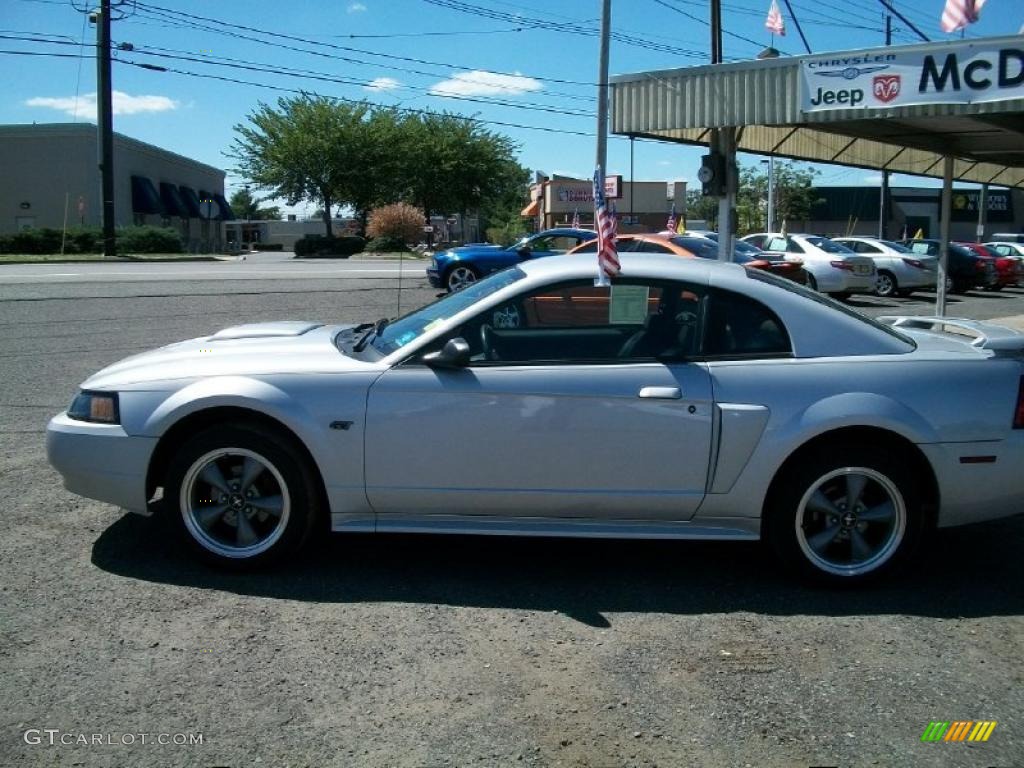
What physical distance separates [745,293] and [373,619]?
2349 millimetres

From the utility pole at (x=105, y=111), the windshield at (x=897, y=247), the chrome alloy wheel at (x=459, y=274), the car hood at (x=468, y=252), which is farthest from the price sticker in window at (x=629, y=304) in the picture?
the utility pole at (x=105, y=111)

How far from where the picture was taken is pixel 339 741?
10.6ft

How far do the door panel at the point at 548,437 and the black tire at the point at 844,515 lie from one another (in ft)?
1.44

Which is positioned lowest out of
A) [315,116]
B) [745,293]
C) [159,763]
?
[159,763]

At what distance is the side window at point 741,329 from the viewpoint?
4.57 m

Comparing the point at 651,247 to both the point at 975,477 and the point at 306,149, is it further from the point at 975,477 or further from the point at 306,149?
the point at 306,149

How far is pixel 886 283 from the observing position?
23938mm

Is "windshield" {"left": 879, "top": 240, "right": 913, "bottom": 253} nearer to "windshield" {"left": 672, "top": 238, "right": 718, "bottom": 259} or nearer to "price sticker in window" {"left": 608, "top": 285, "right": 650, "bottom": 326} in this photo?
"windshield" {"left": 672, "top": 238, "right": 718, "bottom": 259}

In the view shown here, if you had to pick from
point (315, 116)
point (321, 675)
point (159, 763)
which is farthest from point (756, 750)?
point (315, 116)

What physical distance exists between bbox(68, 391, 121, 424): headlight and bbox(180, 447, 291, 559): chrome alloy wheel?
48 cm

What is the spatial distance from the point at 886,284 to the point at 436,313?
21.5m

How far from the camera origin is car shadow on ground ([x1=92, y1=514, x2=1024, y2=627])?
173 inches

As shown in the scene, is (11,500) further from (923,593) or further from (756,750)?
(923,593)

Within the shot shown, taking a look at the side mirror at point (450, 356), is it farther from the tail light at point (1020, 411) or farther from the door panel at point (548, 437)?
the tail light at point (1020, 411)
